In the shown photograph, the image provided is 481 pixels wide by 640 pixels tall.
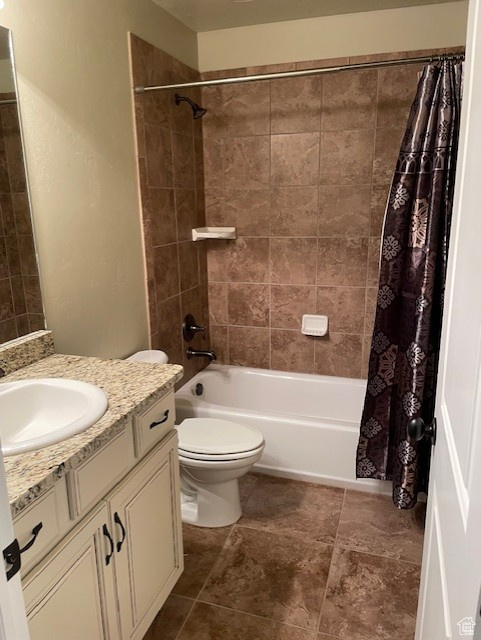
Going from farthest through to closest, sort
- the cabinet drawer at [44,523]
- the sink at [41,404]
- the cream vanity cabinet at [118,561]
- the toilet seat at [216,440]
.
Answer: the toilet seat at [216,440], the sink at [41,404], the cream vanity cabinet at [118,561], the cabinet drawer at [44,523]

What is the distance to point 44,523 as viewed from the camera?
1.06m

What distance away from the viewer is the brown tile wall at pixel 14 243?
159 cm

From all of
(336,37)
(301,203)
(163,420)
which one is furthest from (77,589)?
(336,37)

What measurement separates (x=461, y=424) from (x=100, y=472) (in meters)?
0.89

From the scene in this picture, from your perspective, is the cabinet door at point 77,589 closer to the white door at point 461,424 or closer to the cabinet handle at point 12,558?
the cabinet handle at point 12,558

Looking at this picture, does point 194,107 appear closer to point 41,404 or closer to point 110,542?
point 41,404

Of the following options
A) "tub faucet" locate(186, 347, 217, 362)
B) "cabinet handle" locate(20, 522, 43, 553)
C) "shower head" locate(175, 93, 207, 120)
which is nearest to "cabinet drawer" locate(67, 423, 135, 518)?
"cabinet handle" locate(20, 522, 43, 553)

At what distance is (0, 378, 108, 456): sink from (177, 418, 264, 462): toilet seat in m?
0.73

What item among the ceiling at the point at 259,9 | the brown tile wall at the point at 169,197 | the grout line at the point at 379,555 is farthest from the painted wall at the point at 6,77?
the grout line at the point at 379,555

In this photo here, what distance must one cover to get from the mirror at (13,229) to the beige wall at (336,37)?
156 centimetres

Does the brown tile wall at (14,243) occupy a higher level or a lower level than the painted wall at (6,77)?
lower

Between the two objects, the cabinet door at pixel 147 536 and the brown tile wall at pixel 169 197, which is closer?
the cabinet door at pixel 147 536

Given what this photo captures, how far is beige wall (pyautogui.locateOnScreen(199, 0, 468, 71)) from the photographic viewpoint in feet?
8.02

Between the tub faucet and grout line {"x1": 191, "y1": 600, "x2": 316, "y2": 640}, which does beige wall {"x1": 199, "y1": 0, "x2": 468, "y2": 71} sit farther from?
grout line {"x1": 191, "y1": 600, "x2": 316, "y2": 640}
